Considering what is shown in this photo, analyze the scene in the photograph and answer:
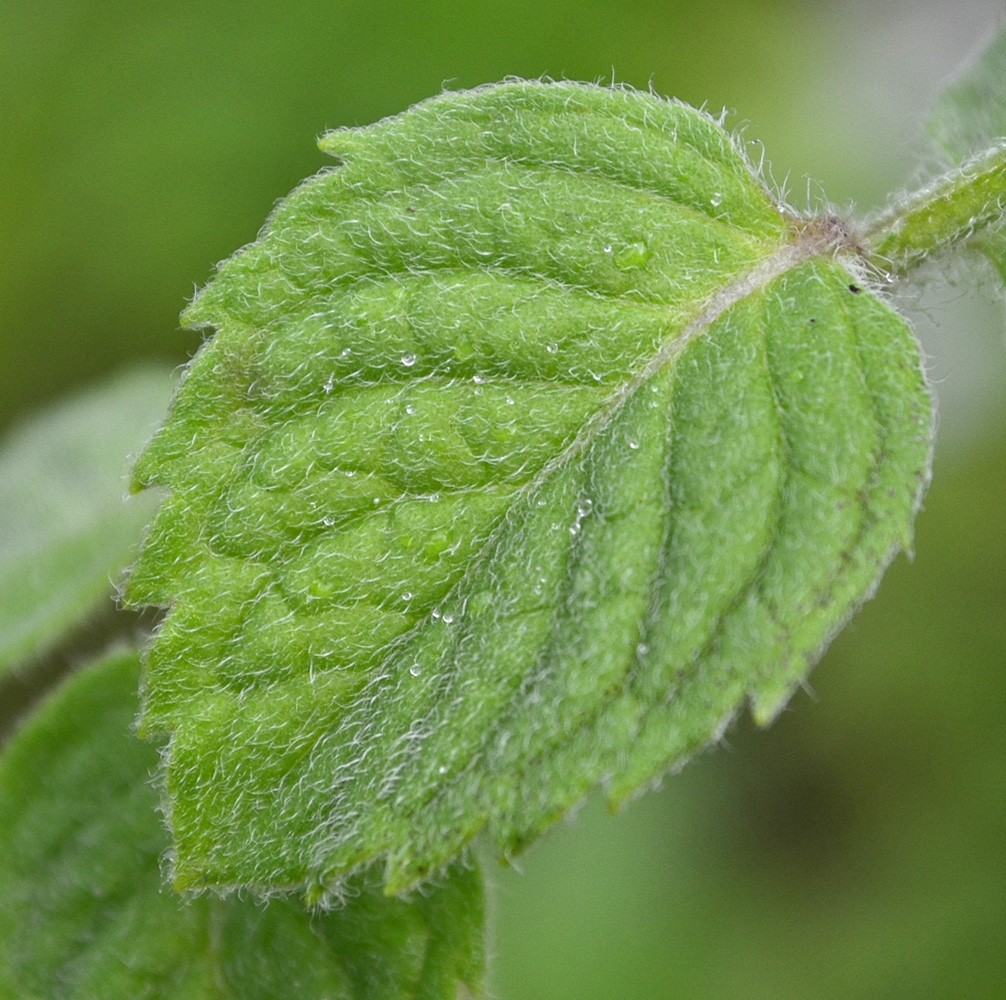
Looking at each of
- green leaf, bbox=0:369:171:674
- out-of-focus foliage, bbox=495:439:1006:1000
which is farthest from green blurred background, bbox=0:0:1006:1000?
green leaf, bbox=0:369:171:674

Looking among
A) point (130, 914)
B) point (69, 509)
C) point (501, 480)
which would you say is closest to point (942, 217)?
point (501, 480)

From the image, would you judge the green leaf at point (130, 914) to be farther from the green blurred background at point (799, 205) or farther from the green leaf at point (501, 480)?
the green blurred background at point (799, 205)

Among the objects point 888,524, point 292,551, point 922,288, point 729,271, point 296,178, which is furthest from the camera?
point 296,178

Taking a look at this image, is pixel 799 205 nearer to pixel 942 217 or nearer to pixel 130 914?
pixel 942 217

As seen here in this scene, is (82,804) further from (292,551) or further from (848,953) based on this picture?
(848,953)

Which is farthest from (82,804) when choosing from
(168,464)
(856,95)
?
(856,95)

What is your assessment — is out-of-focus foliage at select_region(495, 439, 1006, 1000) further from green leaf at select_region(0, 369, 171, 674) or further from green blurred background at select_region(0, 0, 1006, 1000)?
green leaf at select_region(0, 369, 171, 674)

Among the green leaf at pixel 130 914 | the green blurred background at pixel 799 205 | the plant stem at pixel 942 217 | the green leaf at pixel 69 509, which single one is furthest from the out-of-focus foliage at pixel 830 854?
the plant stem at pixel 942 217
